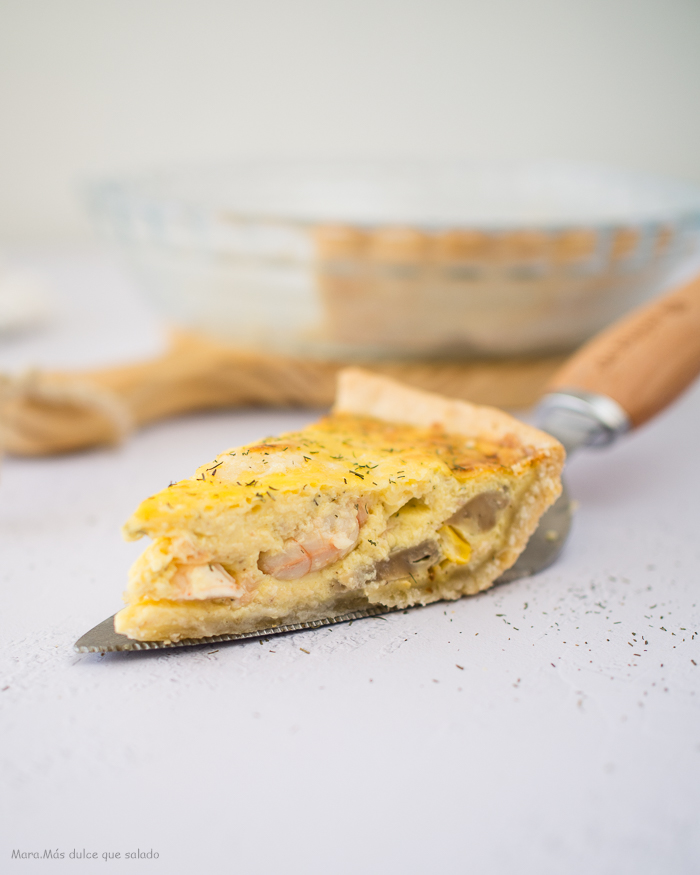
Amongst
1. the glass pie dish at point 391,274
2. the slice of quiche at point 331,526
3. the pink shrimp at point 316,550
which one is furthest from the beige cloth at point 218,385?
the pink shrimp at point 316,550

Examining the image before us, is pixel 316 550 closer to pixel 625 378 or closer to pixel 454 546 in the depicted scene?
pixel 454 546

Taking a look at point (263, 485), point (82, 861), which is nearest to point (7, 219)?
point (263, 485)

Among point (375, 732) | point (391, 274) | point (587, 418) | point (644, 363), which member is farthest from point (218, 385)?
point (375, 732)

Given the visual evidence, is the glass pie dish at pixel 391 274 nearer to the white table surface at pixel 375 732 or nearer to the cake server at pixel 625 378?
the cake server at pixel 625 378

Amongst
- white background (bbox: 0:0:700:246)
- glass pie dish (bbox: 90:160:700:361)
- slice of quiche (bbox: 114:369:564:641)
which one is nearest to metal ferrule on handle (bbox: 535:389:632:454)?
slice of quiche (bbox: 114:369:564:641)

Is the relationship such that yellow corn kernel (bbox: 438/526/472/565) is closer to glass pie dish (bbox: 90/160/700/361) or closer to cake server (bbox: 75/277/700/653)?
cake server (bbox: 75/277/700/653)

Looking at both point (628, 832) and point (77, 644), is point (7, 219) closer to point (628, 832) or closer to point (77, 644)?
point (77, 644)
